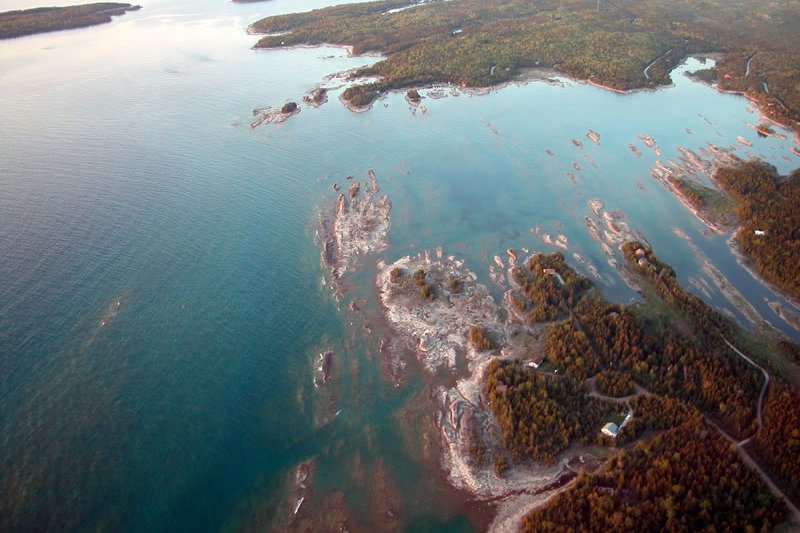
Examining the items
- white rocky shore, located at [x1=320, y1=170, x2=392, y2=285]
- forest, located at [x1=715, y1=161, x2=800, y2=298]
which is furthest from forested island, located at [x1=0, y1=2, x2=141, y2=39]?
forest, located at [x1=715, y1=161, x2=800, y2=298]

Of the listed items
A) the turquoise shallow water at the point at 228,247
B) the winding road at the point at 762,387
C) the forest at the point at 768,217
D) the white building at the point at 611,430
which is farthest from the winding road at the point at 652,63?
the white building at the point at 611,430

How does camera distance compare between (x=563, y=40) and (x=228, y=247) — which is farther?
(x=563, y=40)

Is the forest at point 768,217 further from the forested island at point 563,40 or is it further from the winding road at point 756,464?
the forested island at point 563,40

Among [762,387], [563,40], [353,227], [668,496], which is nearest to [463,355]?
[668,496]

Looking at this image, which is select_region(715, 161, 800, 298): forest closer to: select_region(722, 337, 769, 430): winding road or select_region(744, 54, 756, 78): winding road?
select_region(722, 337, 769, 430): winding road

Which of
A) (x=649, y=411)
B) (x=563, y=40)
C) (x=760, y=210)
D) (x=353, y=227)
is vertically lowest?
(x=649, y=411)

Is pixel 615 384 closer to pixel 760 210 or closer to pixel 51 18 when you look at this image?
pixel 760 210
